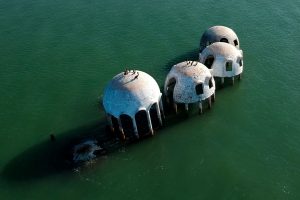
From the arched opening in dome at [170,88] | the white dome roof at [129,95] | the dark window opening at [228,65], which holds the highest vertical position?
the white dome roof at [129,95]

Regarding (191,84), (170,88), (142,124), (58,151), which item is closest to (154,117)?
(142,124)

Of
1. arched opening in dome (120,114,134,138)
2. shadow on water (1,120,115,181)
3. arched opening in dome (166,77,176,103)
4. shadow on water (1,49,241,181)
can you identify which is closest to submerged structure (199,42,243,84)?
arched opening in dome (166,77,176,103)

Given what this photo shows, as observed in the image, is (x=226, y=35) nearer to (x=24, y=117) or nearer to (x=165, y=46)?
(x=165, y=46)

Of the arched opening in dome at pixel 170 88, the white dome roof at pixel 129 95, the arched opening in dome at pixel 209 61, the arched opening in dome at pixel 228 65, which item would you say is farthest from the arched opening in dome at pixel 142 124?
the arched opening in dome at pixel 228 65

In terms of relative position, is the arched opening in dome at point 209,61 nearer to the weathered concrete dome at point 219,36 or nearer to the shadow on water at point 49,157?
the weathered concrete dome at point 219,36

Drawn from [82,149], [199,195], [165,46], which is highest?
[165,46]

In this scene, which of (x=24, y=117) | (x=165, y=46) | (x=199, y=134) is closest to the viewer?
(x=199, y=134)

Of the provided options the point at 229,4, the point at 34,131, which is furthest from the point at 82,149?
the point at 229,4

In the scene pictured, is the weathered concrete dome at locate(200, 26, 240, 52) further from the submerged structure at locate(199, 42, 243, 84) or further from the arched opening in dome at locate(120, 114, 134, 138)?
the arched opening in dome at locate(120, 114, 134, 138)
